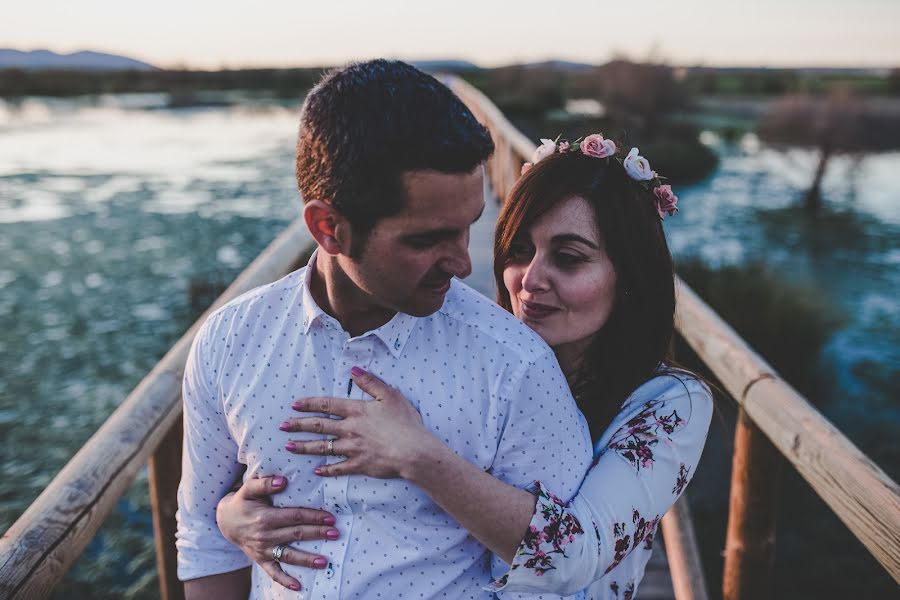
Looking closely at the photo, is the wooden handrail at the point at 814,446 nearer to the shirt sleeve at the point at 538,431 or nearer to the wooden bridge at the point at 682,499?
the wooden bridge at the point at 682,499

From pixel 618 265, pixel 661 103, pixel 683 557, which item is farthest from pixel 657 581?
pixel 661 103

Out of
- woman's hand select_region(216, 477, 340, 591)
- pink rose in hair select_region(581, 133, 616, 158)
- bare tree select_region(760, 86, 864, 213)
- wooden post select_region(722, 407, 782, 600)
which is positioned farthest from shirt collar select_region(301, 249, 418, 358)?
bare tree select_region(760, 86, 864, 213)

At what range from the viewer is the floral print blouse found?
53.5 inches

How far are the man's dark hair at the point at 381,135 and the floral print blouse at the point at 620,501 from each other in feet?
2.09

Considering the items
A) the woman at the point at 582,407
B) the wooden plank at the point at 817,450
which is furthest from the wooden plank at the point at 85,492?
the wooden plank at the point at 817,450

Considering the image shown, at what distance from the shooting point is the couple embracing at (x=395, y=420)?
1.31 meters

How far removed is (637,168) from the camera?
195 centimetres

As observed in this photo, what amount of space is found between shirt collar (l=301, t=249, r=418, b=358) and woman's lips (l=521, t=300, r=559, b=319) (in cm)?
57

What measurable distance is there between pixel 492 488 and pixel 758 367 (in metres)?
1.17

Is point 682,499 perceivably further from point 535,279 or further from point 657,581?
point 535,279

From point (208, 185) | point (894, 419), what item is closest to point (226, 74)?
point (208, 185)

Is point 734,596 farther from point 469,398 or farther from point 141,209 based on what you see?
point 141,209

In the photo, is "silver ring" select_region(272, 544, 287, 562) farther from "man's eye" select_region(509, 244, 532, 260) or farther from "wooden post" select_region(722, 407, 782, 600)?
"wooden post" select_region(722, 407, 782, 600)

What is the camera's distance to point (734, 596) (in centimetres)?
250
